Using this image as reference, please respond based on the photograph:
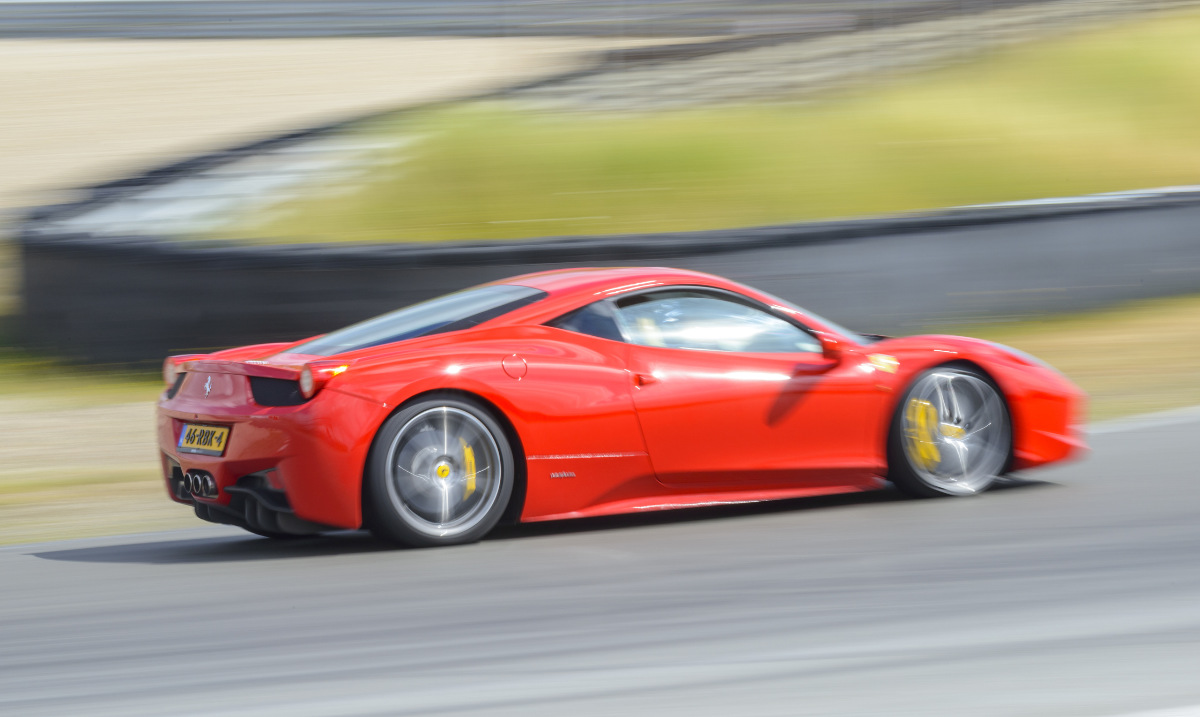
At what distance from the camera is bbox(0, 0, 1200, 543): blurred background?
1047cm

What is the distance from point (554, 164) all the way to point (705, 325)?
34.4 feet

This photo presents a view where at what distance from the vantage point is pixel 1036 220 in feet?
37.1

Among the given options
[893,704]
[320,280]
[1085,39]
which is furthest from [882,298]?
[1085,39]

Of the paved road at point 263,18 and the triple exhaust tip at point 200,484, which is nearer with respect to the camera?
the triple exhaust tip at point 200,484

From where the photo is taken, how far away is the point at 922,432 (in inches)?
250

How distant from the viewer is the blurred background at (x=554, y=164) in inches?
412

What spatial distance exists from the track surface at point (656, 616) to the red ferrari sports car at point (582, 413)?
0.64ft

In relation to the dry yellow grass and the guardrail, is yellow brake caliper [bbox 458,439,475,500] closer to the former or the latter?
the dry yellow grass

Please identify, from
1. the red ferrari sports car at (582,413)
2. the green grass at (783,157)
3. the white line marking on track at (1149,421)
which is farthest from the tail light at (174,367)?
the green grass at (783,157)

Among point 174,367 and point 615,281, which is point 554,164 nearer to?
point 615,281

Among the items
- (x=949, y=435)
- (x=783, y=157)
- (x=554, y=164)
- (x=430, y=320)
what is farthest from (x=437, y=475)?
(x=783, y=157)

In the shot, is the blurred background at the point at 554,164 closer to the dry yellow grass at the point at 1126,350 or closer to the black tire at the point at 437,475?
the dry yellow grass at the point at 1126,350

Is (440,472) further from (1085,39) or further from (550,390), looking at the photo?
(1085,39)

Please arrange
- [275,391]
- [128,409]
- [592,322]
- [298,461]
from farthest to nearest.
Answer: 1. [128,409]
2. [592,322]
3. [275,391]
4. [298,461]
